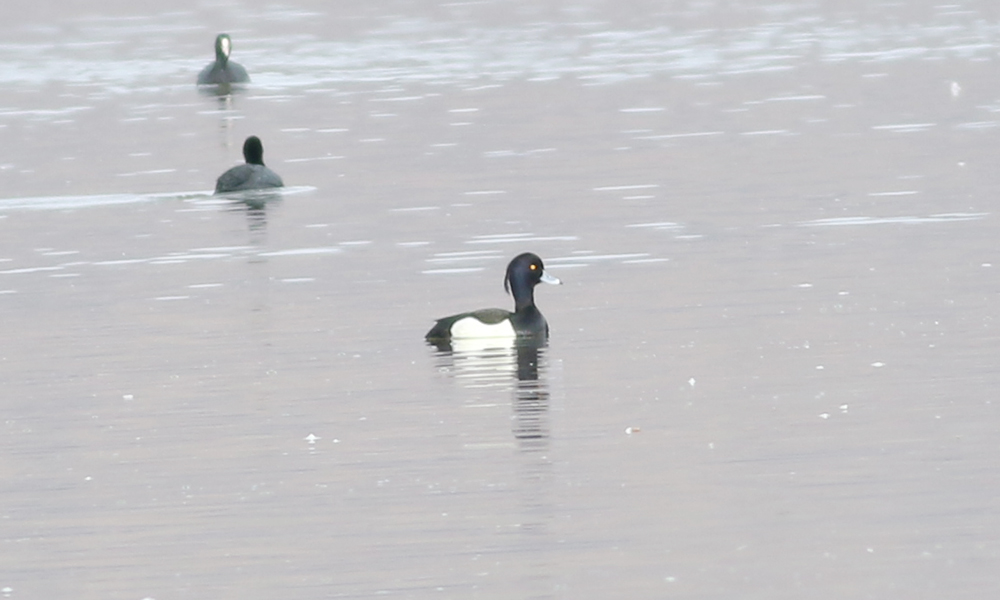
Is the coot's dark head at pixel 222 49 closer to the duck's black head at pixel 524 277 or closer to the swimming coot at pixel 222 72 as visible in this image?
the swimming coot at pixel 222 72

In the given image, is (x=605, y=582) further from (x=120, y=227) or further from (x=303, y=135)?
(x=303, y=135)

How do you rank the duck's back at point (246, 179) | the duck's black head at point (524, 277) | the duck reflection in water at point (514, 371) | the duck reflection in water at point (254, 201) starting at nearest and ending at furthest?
the duck reflection in water at point (514, 371)
the duck's black head at point (524, 277)
the duck reflection in water at point (254, 201)
the duck's back at point (246, 179)

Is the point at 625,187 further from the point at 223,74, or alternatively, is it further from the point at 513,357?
the point at 223,74

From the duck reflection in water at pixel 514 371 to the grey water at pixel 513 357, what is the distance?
0.16 ft

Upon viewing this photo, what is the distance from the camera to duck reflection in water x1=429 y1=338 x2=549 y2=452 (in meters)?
14.5

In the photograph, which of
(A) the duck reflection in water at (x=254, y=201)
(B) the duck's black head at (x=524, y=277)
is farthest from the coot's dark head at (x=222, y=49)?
(B) the duck's black head at (x=524, y=277)

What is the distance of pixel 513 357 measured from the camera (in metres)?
17.5

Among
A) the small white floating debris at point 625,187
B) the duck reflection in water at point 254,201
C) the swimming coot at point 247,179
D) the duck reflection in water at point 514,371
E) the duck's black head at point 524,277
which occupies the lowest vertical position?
the duck reflection in water at point 254,201

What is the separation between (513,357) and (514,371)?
68cm

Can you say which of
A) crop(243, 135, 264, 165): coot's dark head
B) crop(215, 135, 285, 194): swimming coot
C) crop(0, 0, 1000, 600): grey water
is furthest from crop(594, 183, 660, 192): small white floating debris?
crop(243, 135, 264, 165): coot's dark head

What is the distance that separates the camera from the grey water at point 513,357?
11.4m

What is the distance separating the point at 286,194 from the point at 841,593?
20.9 metres

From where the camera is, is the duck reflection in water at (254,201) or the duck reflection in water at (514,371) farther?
the duck reflection in water at (254,201)

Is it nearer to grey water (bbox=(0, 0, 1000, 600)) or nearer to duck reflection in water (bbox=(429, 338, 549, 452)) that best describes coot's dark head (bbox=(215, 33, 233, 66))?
grey water (bbox=(0, 0, 1000, 600))
